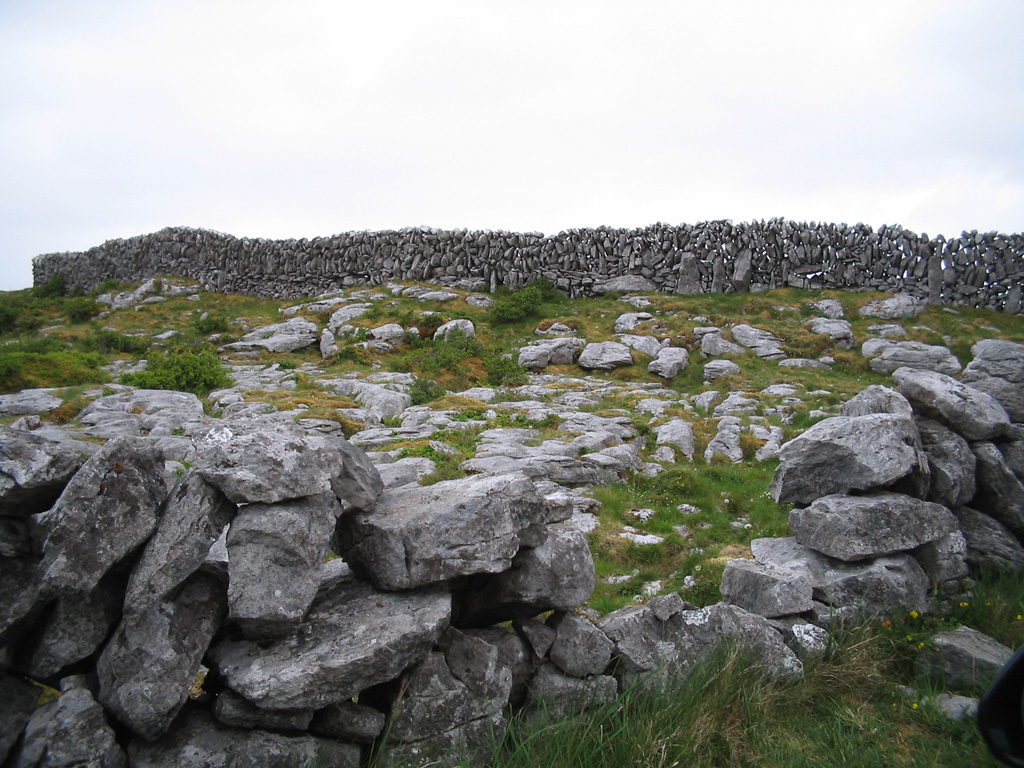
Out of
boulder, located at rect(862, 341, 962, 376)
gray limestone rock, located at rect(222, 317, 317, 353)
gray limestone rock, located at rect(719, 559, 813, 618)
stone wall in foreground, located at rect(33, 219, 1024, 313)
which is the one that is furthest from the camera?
stone wall in foreground, located at rect(33, 219, 1024, 313)

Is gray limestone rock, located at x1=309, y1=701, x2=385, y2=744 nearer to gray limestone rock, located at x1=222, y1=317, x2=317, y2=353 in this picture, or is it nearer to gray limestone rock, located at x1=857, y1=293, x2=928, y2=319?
gray limestone rock, located at x1=222, y1=317, x2=317, y2=353

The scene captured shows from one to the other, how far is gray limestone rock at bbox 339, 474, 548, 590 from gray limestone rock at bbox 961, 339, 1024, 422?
7321mm

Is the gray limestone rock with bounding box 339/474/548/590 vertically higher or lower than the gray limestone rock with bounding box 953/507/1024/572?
higher

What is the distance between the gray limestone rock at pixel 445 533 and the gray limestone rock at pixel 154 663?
1275mm

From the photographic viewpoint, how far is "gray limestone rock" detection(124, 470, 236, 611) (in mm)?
4316

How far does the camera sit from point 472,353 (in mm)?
23500

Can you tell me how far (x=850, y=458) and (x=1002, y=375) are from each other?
3.68 meters

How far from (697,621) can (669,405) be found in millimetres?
12301

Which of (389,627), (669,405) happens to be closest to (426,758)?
(389,627)

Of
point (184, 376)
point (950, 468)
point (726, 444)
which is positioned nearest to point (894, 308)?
point (726, 444)

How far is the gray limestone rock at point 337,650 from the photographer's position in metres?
4.27

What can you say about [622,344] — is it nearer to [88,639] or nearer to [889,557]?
[889,557]

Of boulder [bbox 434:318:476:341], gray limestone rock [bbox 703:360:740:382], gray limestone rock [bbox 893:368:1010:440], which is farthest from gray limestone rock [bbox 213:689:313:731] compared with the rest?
boulder [bbox 434:318:476:341]

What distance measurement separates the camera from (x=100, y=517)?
429 cm
